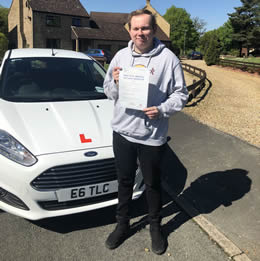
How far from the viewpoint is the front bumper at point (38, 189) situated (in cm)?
255

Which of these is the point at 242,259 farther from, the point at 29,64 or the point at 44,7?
the point at 44,7

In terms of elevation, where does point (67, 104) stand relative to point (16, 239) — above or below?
above

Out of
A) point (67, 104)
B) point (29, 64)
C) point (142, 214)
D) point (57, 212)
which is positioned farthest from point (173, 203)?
point (29, 64)

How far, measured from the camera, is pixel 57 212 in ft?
8.84

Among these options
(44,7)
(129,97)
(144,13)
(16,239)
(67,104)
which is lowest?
(16,239)

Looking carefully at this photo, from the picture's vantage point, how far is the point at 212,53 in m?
29.9

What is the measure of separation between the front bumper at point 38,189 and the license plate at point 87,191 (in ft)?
0.21

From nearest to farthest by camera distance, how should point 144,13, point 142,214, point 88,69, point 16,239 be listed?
point 144,13 < point 16,239 < point 142,214 < point 88,69

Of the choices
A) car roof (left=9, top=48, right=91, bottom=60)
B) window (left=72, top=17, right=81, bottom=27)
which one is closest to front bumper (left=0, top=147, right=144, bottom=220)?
car roof (left=9, top=48, right=91, bottom=60)

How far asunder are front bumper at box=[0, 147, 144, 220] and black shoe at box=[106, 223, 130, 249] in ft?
1.15

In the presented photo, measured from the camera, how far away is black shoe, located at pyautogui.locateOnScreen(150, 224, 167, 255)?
271cm

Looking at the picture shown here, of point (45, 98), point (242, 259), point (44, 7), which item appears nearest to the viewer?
point (242, 259)

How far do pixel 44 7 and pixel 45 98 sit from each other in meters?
36.5

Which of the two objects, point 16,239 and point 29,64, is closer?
point 16,239
